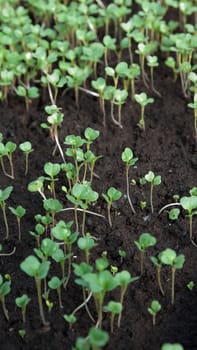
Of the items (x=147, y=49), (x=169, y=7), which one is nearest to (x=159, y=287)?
(x=147, y=49)

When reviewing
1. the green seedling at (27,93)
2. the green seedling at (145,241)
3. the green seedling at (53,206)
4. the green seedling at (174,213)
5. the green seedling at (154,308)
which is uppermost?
the green seedling at (27,93)

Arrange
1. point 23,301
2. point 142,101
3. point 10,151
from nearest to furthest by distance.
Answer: point 23,301, point 10,151, point 142,101

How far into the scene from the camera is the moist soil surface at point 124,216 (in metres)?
1.92

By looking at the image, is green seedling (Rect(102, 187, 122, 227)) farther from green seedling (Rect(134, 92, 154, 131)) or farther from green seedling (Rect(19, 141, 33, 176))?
green seedling (Rect(134, 92, 154, 131))

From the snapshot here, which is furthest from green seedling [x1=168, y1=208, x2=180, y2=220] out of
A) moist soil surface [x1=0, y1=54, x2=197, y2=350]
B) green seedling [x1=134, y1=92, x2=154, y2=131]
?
green seedling [x1=134, y1=92, x2=154, y2=131]

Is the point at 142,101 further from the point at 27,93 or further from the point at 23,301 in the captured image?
the point at 23,301

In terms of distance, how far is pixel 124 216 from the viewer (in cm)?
229

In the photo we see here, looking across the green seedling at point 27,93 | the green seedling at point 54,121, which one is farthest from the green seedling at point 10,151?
the green seedling at point 27,93

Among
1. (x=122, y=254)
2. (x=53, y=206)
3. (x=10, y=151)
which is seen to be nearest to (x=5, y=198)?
(x=53, y=206)

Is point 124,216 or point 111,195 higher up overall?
point 111,195

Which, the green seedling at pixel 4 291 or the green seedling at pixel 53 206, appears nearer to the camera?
the green seedling at pixel 4 291

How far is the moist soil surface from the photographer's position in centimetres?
192

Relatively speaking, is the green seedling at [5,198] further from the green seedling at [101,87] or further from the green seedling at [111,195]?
the green seedling at [101,87]

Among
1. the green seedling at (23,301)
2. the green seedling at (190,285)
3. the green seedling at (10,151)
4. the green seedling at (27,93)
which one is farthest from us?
the green seedling at (27,93)
